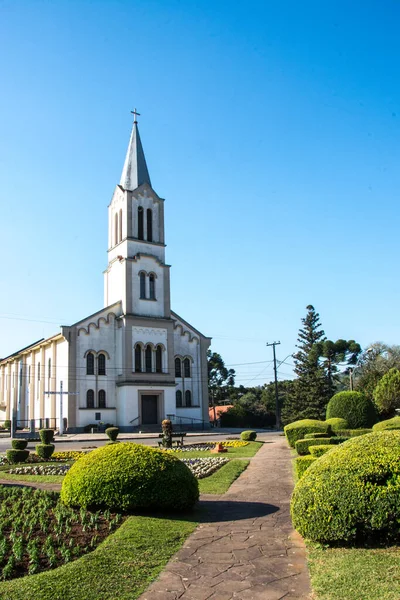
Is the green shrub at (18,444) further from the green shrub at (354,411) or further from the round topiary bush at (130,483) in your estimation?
the green shrub at (354,411)

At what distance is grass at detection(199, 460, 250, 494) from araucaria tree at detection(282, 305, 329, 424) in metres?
41.6

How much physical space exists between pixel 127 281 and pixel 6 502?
3881 cm

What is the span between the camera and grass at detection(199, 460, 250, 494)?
43.3 feet

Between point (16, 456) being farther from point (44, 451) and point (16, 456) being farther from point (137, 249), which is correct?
point (137, 249)

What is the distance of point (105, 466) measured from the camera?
9977 millimetres

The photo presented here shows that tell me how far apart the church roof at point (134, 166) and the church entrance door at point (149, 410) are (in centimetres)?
2068

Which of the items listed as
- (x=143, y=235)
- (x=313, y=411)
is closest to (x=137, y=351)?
(x=143, y=235)

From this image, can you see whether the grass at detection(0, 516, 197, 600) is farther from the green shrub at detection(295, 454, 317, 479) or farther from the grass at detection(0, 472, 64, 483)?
the grass at detection(0, 472, 64, 483)

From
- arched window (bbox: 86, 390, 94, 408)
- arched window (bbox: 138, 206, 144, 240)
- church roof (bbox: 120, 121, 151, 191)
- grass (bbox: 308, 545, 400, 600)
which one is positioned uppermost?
church roof (bbox: 120, 121, 151, 191)

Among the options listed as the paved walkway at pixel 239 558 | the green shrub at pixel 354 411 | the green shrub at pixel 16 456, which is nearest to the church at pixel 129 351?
the green shrub at pixel 16 456

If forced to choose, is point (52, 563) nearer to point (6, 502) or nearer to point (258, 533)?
point (258, 533)

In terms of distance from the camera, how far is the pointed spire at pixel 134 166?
178ft

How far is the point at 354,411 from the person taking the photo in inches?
1089

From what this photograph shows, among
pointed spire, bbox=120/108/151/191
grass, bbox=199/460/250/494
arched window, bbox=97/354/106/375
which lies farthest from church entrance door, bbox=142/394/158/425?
grass, bbox=199/460/250/494
